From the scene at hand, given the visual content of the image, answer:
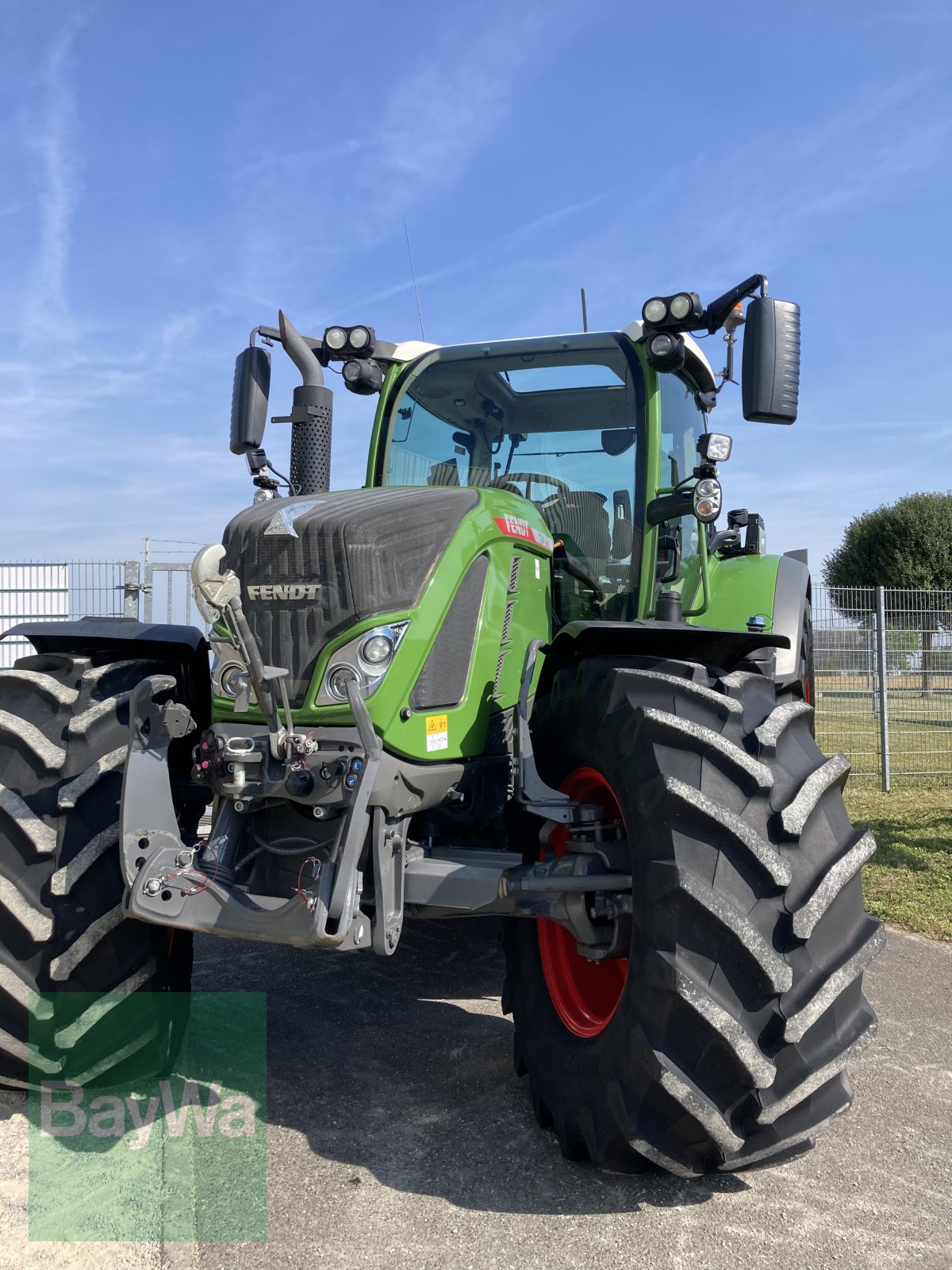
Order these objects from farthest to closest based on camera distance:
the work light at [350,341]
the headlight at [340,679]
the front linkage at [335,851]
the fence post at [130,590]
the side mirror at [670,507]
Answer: the fence post at [130,590] → the work light at [350,341] → the side mirror at [670,507] → the headlight at [340,679] → the front linkage at [335,851]

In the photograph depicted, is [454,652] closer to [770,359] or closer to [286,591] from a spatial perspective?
[286,591]

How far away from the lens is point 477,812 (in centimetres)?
337

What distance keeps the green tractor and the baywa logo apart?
105 millimetres

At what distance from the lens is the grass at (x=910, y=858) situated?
5.71m

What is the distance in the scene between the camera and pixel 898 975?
4.72 metres

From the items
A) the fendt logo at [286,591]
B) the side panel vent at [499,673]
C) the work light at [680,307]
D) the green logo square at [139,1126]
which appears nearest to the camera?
the green logo square at [139,1126]

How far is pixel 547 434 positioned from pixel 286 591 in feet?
6.10

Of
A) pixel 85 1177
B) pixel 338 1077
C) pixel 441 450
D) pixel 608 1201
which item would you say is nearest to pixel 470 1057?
pixel 338 1077

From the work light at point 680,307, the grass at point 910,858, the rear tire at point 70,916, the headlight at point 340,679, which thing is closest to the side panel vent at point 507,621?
the headlight at point 340,679

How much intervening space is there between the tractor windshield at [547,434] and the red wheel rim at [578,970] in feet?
4.29

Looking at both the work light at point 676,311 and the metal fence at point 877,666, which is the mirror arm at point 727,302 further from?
the metal fence at point 877,666

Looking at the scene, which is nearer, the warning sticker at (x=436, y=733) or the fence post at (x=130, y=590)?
the warning sticker at (x=436, y=733)

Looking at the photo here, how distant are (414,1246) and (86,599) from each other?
935cm

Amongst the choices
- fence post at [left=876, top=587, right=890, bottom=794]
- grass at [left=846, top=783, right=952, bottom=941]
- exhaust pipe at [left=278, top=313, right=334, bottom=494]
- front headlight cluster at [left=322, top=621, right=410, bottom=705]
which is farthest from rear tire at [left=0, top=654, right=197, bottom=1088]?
fence post at [left=876, top=587, right=890, bottom=794]
